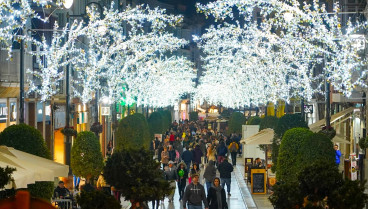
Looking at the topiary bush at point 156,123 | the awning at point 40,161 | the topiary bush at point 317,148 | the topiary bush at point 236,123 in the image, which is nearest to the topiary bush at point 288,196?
the awning at point 40,161

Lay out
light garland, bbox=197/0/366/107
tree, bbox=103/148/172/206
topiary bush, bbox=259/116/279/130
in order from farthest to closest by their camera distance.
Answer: topiary bush, bbox=259/116/279/130, light garland, bbox=197/0/366/107, tree, bbox=103/148/172/206

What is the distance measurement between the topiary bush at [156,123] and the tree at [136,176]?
1590 inches

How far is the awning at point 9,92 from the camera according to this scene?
28078 millimetres

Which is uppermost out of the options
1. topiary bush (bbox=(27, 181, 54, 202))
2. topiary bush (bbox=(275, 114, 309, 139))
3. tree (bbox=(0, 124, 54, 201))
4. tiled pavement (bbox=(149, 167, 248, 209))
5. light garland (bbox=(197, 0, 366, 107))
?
light garland (bbox=(197, 0, 366, 107))

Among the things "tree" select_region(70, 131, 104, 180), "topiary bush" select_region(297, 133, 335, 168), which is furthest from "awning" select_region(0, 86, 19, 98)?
"topiary bush" select_region(297, 133, 335, 168)

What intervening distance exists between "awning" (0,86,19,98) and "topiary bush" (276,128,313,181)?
462 inches

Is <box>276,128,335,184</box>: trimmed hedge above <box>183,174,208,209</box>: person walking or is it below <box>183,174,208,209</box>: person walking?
above

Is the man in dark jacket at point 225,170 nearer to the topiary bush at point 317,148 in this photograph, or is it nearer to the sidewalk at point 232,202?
the sidewalk at point 232,202

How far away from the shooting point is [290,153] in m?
20.3

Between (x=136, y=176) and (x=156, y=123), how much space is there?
41413 millimetres

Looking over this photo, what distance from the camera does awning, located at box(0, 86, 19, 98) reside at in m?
28.1

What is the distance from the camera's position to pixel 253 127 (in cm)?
4025

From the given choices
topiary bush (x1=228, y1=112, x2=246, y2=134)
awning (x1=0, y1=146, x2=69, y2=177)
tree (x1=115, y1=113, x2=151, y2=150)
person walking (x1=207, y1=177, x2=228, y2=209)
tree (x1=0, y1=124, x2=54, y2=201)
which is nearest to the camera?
awning (x1=0, y1=146, x2=69, y2=177)

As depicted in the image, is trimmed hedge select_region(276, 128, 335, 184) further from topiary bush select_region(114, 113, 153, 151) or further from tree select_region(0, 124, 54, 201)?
topiary bush select_region(114, 113, 153, 151)
